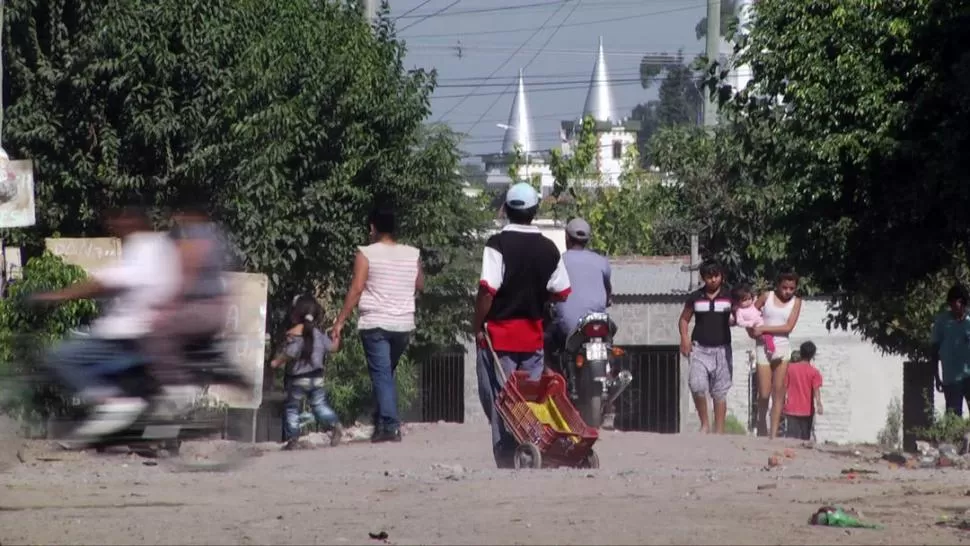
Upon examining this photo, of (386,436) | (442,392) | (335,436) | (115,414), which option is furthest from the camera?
(442,392)

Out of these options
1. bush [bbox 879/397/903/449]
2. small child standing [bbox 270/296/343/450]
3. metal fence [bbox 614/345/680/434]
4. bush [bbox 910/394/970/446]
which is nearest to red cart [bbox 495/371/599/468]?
small child standing [bbox 270/296/343/450]

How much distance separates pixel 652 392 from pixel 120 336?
2659 cm

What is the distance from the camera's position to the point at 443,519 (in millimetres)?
7895

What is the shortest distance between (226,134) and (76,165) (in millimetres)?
1888

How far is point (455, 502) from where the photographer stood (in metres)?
8.59

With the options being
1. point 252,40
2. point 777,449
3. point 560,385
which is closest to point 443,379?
point 252,40

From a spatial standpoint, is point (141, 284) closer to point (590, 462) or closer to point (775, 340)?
point (590, 462)

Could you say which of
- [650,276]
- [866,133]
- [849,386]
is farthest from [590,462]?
[650,276]

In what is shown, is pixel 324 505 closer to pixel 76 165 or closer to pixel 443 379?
pixel 76 165

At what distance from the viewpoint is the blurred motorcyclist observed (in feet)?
31.1

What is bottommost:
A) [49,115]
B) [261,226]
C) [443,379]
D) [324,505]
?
[443,379]

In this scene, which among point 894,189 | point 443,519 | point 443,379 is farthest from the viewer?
point 443,379

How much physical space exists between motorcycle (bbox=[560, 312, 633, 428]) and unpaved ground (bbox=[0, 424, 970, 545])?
63.8 inches

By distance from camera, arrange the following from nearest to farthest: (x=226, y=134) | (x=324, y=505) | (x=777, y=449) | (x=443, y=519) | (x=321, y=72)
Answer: (x=443, y=519), (x=324, y=505), (x=777, y=449), (x=226, y=134), (x=321, y=72)
